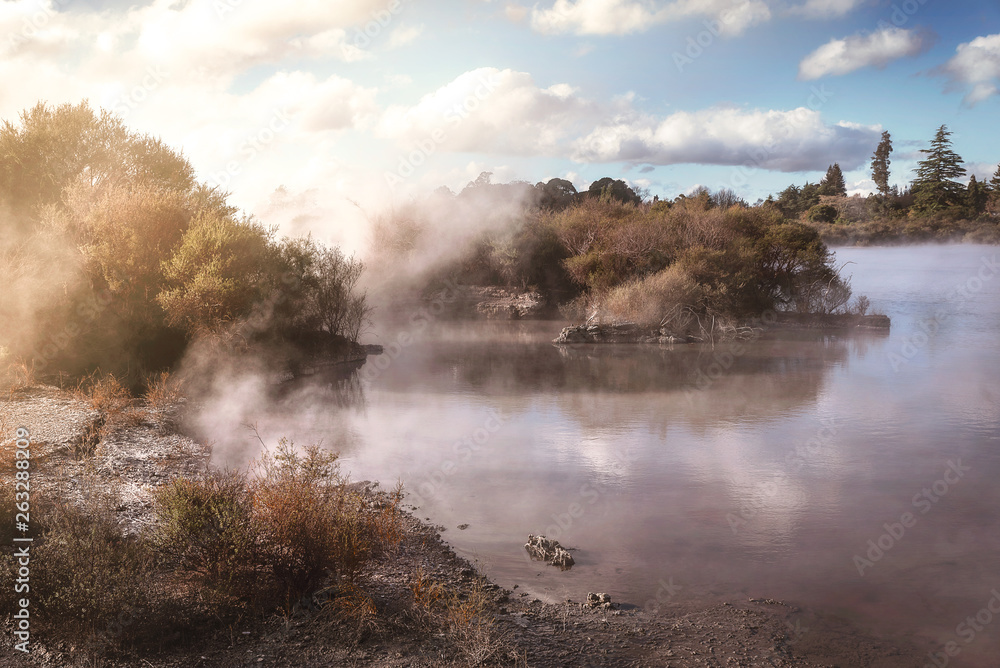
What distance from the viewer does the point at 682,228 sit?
38.9 m

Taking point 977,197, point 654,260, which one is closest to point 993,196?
point 977,197

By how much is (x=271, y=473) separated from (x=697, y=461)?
7.64m

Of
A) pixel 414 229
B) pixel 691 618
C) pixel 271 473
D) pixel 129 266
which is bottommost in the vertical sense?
pixel 691 618

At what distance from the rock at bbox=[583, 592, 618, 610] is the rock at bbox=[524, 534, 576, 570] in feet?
2.77

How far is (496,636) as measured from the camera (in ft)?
19.9

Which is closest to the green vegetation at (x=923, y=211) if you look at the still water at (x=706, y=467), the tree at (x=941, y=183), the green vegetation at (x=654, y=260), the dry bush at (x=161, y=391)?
the tree at (x=941, y=183)

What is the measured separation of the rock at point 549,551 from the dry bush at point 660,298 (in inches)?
922

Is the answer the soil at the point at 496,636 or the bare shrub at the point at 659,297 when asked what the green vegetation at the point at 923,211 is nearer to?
the bare shrub at the point at 659,297

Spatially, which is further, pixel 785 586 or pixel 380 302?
pixel 380 302

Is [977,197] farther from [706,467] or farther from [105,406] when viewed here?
[105,406]

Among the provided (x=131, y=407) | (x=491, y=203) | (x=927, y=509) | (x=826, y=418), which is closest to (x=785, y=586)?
(x=927, y=509)

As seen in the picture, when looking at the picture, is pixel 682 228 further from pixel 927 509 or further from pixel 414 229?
pixel 927 509

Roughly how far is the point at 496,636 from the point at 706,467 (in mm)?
6766

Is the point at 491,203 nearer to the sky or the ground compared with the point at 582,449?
nearer to the sky
